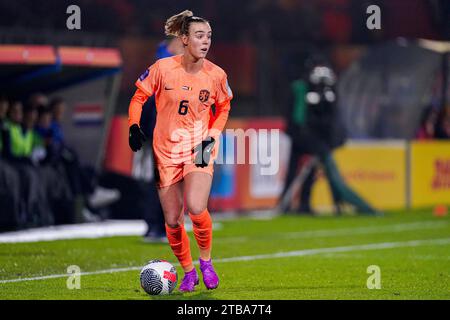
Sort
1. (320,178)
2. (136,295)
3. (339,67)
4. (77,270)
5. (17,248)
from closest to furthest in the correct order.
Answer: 1. (136,295)
2. (77,270)
3. (17,248)
4. (320,178)
5. (339,67)

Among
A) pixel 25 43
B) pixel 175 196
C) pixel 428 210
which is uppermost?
pixel 25 43

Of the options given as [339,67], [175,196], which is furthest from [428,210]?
[175,196]

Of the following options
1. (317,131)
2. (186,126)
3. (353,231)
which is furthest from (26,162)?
(186,126)

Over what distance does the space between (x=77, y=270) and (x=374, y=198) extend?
10.2 m

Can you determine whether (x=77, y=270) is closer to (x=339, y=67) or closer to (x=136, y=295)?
(x=136, y=295)

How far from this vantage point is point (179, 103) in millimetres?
9242

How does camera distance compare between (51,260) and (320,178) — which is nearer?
(51,260)

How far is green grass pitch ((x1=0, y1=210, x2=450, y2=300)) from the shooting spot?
9.44 m

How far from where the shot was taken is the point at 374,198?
20.4m

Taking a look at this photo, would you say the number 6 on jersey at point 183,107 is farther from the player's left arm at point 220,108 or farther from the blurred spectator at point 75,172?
the blurred spectator at point 75,172

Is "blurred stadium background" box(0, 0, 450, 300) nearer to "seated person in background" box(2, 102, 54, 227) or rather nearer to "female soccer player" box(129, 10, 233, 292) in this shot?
"seated person in background" box(2, 102, 54, 227)

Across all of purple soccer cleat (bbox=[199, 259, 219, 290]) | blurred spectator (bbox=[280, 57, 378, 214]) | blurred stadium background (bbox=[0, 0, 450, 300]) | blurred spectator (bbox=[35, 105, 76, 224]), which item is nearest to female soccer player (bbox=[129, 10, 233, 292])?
purple soccer cleat (bbox=[199, 259, 219, 290])

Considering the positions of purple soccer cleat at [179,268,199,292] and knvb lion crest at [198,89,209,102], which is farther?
purple soccer cleat at [179,268,199,292]

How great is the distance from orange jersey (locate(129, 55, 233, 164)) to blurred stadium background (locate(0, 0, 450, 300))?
15.3ft
